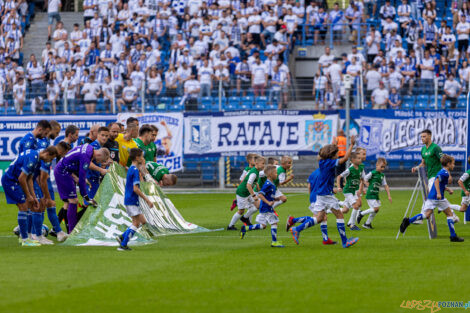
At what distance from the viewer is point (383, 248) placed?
44.7 ft

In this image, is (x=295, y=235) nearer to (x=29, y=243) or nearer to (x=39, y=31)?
(x=29, y=243)

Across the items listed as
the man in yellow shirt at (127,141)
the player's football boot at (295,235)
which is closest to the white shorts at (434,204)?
the player's football boot at (295,235)

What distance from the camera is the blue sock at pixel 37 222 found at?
1482 cm

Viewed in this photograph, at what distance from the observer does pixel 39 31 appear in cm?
4000

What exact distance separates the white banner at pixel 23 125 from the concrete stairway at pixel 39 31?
756cm

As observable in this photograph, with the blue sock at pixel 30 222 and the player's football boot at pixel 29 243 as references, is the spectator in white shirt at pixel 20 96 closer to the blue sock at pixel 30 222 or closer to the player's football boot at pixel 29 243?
the blue sock at pixel 30 222

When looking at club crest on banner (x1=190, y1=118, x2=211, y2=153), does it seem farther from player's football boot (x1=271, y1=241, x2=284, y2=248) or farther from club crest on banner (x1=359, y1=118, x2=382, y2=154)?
player's football boot (x1=271, y1=241, x2=284, y2=248)

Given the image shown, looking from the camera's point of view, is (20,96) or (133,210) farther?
(20,96)

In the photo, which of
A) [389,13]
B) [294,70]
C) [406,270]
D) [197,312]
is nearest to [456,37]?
[389,13]

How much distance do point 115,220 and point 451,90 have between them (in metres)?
17.5

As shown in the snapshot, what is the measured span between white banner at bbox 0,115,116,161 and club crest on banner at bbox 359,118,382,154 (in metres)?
8.87

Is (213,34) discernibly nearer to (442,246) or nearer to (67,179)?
(67,179)

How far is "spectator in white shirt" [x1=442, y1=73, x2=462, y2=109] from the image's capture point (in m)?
29.5

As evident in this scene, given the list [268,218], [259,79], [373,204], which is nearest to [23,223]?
[268,218]
